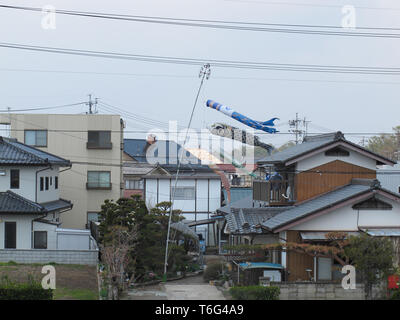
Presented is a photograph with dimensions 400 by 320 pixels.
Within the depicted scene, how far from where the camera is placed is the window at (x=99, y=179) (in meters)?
41.6

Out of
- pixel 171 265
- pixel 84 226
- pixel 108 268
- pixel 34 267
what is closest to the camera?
pixel 108 268

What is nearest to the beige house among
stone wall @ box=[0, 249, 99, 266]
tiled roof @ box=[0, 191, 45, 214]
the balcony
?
tiled roof @ box=[0, 191, 45, 214]

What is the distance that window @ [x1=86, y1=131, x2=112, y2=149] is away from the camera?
136ft

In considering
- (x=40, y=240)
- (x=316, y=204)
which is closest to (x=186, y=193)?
(x=40, y=240)

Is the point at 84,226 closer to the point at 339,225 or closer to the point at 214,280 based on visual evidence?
the point at 214,280

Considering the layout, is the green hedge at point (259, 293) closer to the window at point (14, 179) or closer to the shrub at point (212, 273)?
the shrub at point (212, 273)

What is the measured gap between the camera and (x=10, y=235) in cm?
3005

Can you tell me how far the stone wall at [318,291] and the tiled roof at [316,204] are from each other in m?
3.18

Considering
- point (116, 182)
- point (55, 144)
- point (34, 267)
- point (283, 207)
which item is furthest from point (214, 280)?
point (55, 144)

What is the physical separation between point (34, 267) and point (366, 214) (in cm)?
1636

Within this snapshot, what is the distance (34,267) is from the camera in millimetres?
25922

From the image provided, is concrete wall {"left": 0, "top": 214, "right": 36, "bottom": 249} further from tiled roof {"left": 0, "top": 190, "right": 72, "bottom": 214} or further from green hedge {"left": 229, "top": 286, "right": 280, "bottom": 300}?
green hedge {"left": 229, "top": 286, "right": 280, "bottom": 300}

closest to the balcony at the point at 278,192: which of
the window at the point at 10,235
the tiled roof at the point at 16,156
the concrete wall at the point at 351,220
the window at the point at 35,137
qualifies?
the concrete wall at the point at 351,220

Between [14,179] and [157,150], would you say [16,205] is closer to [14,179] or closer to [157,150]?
[14,179]
